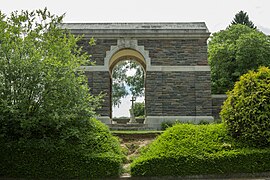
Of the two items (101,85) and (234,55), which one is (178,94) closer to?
(101,85)

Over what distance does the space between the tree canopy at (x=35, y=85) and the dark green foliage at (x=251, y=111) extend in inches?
158

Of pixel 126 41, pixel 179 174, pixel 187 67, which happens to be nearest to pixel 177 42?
pixel 187 67

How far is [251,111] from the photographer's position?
26.3ft

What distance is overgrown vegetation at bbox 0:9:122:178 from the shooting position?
24.7ft

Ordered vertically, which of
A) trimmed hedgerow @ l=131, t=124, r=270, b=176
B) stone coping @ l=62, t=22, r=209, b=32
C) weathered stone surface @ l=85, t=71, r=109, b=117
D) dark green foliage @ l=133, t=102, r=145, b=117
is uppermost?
stone coping @ l=62, t=22, r=209, b=32

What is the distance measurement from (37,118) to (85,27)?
10.3 metres

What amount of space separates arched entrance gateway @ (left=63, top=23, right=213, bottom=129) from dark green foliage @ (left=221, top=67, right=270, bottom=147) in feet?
23.3

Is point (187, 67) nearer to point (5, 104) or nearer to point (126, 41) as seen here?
point (126, 41)

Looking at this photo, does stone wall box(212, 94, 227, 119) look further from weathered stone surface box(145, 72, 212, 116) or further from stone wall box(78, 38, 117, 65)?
stone wall box(78, 38, 117, 65)

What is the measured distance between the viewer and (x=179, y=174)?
7.51m

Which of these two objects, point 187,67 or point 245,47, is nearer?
point 187,67

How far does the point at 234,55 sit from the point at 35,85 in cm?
1956

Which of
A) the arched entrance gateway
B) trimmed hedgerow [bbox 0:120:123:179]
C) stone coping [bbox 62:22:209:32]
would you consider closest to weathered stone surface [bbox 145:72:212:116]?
the arched entrance gateway

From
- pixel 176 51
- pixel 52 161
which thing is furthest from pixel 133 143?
pixel 176 51
